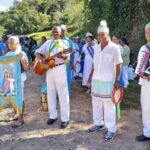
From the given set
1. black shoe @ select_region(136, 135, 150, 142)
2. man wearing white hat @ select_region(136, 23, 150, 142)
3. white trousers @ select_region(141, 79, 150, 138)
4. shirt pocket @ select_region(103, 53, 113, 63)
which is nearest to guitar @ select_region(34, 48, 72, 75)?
shirt pocket @ select_region(103, 53, 113, 63)

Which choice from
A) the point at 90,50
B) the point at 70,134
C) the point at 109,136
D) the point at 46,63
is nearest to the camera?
the point at 109,136

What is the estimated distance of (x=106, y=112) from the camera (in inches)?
256

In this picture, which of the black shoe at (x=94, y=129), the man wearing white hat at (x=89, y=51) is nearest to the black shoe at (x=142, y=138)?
the black shoe at (x=94, y=129)

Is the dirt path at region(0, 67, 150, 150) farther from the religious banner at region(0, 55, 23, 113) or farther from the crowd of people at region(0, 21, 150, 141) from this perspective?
the religious banner at region(0, 55, 23, 113)

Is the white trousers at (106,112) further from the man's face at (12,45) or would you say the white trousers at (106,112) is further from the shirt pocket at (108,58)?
the man's face at (12,45)

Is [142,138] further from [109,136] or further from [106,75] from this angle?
[106,75]

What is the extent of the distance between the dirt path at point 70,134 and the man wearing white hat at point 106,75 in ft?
0.92

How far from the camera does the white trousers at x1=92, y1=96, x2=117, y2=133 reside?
6473mm

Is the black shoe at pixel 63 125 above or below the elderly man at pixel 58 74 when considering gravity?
below

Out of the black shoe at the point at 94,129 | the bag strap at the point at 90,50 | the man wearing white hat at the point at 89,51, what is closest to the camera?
the black shoe at the point at 94,129

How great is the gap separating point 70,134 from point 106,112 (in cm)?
87

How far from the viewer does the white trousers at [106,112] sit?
6473mm

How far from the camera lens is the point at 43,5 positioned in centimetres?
8944

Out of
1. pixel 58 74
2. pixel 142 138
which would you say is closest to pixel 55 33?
pixel 58 74
